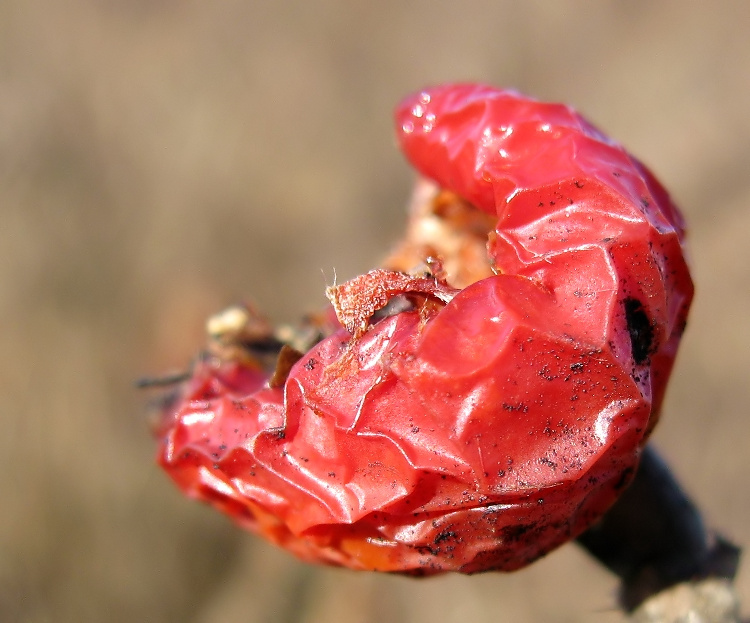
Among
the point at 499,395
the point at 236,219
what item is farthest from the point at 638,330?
the point at 236,219

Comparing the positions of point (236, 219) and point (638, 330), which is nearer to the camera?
point (638, 330)

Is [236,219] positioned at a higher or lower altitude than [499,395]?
lower

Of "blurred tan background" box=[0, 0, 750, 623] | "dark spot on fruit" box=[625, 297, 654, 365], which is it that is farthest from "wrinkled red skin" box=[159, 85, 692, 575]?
"blurred tan background" box=[0, 0, 750, 623]

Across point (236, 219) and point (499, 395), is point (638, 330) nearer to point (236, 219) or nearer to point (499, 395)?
point (499, 395)

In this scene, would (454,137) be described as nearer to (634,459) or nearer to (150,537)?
(634,459)
